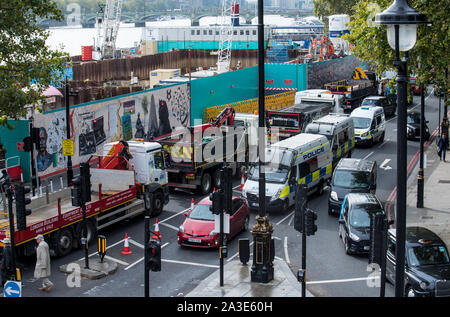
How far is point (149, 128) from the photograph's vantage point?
37844 mm

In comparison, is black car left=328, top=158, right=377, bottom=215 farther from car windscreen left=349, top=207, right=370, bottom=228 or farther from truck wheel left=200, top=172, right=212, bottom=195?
truck wheel left=200, top=172, right=212, bottom=195

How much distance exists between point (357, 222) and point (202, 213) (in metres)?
5.06

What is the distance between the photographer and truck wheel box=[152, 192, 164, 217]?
24.6 meters

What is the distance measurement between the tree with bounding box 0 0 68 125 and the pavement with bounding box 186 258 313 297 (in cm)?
831

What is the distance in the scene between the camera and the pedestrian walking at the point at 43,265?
17.5m

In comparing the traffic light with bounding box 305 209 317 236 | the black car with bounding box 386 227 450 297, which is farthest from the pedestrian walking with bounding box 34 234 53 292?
the black car with bounding box 386 227 450 297

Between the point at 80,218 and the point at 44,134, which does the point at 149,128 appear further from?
the point at 80,218

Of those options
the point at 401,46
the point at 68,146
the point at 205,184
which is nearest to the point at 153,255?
the point at 401,46

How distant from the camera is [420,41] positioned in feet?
72.2

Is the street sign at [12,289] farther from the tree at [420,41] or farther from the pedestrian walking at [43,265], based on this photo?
the tree at [420,41]

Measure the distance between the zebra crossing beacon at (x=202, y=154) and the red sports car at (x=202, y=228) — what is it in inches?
187

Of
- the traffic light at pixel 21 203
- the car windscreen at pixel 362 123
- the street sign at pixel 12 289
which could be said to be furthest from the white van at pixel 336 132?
the street sign at pixel 12 289

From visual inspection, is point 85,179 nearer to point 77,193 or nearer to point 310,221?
point 77,193

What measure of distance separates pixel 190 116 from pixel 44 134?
13.7 m
